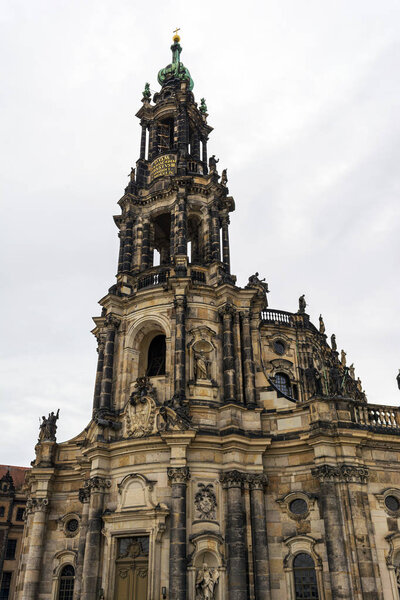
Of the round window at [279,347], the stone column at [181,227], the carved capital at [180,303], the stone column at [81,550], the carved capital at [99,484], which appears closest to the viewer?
the carved capital at [99,484]

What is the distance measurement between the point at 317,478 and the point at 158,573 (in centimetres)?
794

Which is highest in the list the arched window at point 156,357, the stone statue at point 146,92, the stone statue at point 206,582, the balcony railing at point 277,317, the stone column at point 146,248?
the stone statue at point 146,92

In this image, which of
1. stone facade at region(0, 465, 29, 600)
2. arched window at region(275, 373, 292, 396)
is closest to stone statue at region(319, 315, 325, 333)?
arched window at region(275, 373, 292, 396)

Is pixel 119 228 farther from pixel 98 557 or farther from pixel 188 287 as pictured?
pixel 98 557

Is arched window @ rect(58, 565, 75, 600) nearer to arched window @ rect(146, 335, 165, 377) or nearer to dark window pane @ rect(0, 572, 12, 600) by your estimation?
arched window @ rect(146, 335, 165, 377)

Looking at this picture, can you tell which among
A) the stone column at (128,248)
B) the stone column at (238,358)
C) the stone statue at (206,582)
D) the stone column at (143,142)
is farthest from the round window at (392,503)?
the stone column at (143,142)

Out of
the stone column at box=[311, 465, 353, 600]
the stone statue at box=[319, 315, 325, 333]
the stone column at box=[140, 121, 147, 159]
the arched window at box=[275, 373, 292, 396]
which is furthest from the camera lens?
the stone statue at box=[319, 315, 325, 333]

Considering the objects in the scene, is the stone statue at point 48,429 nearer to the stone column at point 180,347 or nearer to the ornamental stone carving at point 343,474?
the stone column at point 180,347

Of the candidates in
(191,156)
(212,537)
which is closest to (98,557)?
(212,537)

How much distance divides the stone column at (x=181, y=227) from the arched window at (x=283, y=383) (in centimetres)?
1087

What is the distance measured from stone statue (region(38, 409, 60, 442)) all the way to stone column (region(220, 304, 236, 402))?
12.1 meters

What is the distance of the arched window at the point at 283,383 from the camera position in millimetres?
34725

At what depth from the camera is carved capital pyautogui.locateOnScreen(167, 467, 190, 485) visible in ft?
77.6

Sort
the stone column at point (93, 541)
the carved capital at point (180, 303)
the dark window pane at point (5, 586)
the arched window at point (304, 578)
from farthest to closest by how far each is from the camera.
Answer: the dark window pane at point (5, 586) < the carved capital at point (180, 303) < the stone column at point (93, 541) < the arched window at point (304, 578)
